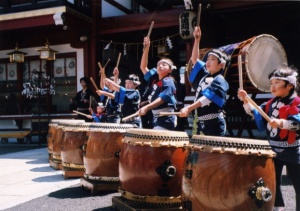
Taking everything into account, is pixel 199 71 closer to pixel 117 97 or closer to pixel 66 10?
pixel 117 97

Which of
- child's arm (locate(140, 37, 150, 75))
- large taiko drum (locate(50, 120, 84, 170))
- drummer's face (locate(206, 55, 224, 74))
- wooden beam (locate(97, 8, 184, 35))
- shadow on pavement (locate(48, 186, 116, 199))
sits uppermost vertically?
wooden beam (locate(97, 8, 184, 35))

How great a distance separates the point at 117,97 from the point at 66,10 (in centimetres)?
406

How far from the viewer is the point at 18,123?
34.3 ft

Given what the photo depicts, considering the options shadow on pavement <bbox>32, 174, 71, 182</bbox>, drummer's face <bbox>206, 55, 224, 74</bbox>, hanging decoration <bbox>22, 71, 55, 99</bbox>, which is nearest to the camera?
drummer's face <bbox>206, 55, 224, 74</bbox>

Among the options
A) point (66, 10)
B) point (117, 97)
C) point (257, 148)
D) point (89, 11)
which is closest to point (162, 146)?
point (257, 148)

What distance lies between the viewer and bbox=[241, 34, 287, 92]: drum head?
5138 millimetres

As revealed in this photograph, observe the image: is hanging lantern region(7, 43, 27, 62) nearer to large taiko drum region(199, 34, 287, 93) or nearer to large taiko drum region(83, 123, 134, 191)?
large taiko drum region(199, 34, 287, 93)

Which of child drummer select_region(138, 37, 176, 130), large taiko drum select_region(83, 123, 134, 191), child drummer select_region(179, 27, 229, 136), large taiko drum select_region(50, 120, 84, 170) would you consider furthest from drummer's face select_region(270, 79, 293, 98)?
large taiko drum select_region(50, 120, 84, 170)

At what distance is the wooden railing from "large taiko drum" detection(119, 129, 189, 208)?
5.93 meters

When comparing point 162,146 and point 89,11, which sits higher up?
point 89,11

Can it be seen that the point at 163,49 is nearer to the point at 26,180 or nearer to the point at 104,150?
the point at 26,180

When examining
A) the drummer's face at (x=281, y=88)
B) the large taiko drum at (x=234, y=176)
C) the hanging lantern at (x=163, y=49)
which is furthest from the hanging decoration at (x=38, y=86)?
the large taiko drum at (x=234, y=176)

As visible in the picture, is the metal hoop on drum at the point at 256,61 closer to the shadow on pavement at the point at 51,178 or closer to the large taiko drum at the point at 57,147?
the large taiko drum at the point at 57,147

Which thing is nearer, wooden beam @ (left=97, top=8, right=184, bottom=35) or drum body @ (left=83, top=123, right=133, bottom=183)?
drum body @ (left=83, top=123, right=133, bottom=183)
